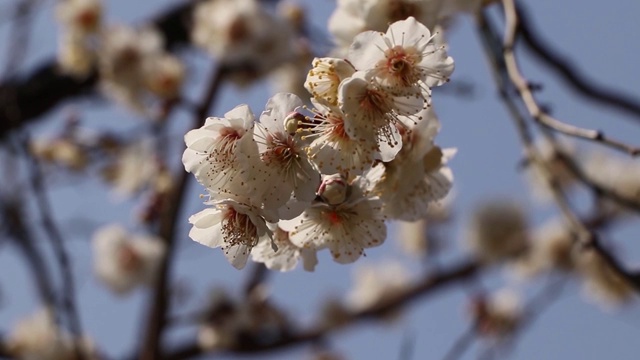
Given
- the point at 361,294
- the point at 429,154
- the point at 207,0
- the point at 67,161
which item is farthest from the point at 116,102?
the point at 429,154

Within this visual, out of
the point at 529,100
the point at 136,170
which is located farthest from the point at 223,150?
the point at 136,170

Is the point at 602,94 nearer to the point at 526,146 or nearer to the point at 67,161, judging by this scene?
the point at 526,146

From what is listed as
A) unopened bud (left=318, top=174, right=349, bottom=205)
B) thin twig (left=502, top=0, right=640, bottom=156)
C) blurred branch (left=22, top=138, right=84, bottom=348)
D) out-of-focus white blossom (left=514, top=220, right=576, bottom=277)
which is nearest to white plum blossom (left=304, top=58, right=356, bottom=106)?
unopened bud (left=318, top=174, right=349, bottom=205)

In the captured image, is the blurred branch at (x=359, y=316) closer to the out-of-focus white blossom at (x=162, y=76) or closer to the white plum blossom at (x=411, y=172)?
the out-of-focus white blossom at (x=162, y=76)

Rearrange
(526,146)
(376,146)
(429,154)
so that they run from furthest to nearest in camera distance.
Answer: (526,146) → (429,154) → (376,146)

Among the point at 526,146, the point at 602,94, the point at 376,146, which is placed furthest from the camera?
the point at 602,94

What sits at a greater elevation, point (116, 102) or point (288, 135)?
point (288, 135)

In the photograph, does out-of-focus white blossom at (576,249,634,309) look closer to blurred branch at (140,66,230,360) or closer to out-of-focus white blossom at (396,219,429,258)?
out-of-focus white blossom at (396,219,429,258)
